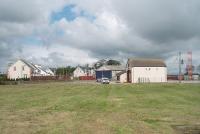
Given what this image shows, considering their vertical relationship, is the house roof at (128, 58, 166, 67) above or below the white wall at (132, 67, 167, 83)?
above

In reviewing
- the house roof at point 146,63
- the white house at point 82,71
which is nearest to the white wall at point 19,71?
the house roof at point 146,63

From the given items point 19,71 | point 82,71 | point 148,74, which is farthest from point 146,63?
point 82,71

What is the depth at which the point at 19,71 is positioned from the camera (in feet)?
435

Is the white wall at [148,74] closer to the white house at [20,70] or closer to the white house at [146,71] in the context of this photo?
the white house at [146,71]

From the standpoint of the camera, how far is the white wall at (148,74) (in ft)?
342

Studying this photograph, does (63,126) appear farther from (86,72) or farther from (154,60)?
(86,72)

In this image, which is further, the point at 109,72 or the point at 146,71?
the point at 109,72

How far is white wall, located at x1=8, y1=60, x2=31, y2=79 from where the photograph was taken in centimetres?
13262

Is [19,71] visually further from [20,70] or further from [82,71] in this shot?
[82,71]

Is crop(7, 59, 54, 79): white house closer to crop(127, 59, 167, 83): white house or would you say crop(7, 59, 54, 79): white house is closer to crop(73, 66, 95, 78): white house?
crop(127, 59, 167, 83): white house

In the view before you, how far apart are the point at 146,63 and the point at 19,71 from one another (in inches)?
1957

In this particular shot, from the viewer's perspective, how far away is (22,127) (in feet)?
49.3

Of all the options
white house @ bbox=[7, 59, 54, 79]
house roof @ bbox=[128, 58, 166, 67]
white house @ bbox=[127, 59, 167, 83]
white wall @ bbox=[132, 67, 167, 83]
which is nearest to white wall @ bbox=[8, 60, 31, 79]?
white house @ bbox=[7, 59, 54, 79]

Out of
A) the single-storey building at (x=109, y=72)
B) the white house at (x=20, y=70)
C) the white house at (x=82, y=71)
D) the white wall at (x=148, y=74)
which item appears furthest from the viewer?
the white house at (x=82, y=71)
